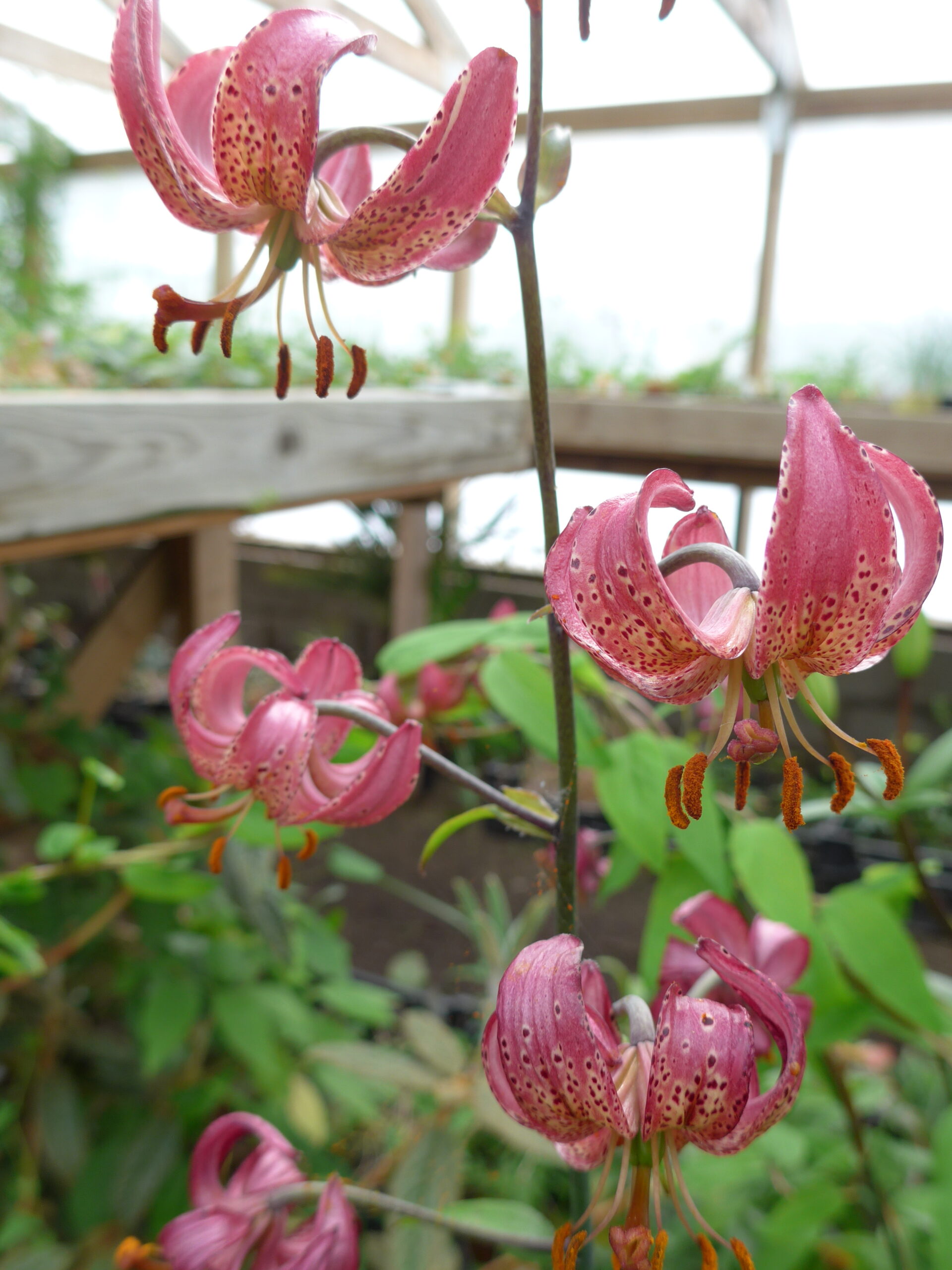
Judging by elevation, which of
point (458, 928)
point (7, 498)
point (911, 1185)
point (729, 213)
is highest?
point (729, 213)

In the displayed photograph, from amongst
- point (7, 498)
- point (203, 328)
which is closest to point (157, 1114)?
point (7, 498)

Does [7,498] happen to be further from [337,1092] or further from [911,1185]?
[911,1185]

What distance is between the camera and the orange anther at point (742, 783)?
256 millimetres

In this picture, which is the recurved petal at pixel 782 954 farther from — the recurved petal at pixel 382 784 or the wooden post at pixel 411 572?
the wooden post at pixel 411 572

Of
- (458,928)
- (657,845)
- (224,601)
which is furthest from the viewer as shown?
(458,928)

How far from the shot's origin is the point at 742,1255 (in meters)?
0.26

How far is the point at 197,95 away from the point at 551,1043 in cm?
29

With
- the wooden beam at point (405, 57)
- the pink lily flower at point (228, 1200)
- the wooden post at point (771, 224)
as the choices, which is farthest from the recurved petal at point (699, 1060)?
the wooden beam at point (405, 57)

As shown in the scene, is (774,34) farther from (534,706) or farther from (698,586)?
(698,586)

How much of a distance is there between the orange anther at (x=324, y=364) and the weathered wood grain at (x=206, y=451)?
61 centimetres

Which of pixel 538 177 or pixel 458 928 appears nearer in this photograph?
pixel 538 177

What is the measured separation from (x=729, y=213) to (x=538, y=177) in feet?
9.55

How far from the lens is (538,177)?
0.26m

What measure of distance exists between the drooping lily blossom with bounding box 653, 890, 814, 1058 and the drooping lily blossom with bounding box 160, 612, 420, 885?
0.52ft
